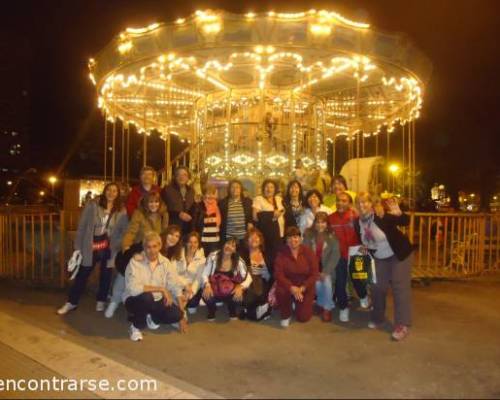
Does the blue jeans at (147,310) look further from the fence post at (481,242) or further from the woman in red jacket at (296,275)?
the fence post at (481,242)

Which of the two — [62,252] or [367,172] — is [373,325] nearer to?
[62,252]

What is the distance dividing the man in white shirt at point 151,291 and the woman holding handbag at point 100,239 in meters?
1.14

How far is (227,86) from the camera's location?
1296cm

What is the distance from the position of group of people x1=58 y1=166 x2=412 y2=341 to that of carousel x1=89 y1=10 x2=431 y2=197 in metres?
2.62

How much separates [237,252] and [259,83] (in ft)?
23.8

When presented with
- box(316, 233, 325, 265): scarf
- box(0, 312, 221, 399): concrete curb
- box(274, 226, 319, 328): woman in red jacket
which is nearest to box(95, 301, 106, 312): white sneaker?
box(0, 312, 221, 399): concrete curb

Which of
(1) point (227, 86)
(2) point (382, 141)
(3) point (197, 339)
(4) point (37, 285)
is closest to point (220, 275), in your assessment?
(3) point (197, 339)

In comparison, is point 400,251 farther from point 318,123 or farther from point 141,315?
point 318,123

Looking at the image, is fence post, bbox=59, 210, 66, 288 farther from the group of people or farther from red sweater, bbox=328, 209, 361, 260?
red sweater, bbox=328, 209, 361, 260

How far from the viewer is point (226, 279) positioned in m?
6.09

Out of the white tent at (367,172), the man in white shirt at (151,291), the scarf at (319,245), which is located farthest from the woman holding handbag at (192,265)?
the white tent at (367,172)

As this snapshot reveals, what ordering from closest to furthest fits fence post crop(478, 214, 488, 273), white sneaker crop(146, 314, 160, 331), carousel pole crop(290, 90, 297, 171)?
white sneaker crop(146, 314, 160, 331) < fence post crop(478, 214, 488, 273) < carousel pole crop(290, 90, 297, 171)

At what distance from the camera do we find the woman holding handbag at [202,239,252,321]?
19.9 ft

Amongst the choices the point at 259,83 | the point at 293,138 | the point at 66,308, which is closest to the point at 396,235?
Answer: the point at 66,308
